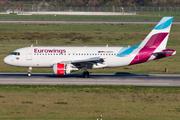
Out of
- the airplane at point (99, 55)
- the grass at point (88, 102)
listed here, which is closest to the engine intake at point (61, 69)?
the airplane at point (99, 55)

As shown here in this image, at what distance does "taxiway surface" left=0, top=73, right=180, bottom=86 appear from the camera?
38.2m

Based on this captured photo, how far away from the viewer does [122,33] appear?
283ft

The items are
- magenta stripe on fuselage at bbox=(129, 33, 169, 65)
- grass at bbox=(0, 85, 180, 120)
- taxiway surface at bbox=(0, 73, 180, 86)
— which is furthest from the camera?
magenta stripe on fuselage at bbox=(129, 33, 169, 65)

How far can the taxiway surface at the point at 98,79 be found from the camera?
1502 inches

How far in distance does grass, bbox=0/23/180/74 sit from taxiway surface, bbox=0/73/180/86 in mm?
12868

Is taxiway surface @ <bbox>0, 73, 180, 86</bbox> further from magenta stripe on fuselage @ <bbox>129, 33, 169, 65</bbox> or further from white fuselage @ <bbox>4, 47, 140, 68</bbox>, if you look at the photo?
magenta stripe on fuselage @ <bbox>129, 33, 169, 65</bbox>

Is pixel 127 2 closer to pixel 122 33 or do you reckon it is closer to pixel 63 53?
pixel 122 33

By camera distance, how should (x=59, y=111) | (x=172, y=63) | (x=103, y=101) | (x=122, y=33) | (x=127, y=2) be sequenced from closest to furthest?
1. (x=59, y=111)
2. (x=103, y=101)
3. (x=172, y=63)
4. (x=122, y=33)
5. (x=127, y=2)

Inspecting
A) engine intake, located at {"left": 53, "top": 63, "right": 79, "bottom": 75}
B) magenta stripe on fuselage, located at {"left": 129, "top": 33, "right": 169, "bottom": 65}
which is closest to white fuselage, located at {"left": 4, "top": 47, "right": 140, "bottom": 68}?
magenta stripe on fuselage, located at {"left": 129, "top": 33, "right": 169, "bottom": 65}

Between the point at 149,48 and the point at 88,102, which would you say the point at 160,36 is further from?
the point at 88,102

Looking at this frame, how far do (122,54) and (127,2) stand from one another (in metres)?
156

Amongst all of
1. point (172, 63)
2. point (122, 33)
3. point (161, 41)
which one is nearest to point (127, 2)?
point (122, 33)

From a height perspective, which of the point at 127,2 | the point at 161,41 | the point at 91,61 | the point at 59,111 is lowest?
the point at 59,111

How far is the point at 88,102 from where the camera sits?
94.5 ft
